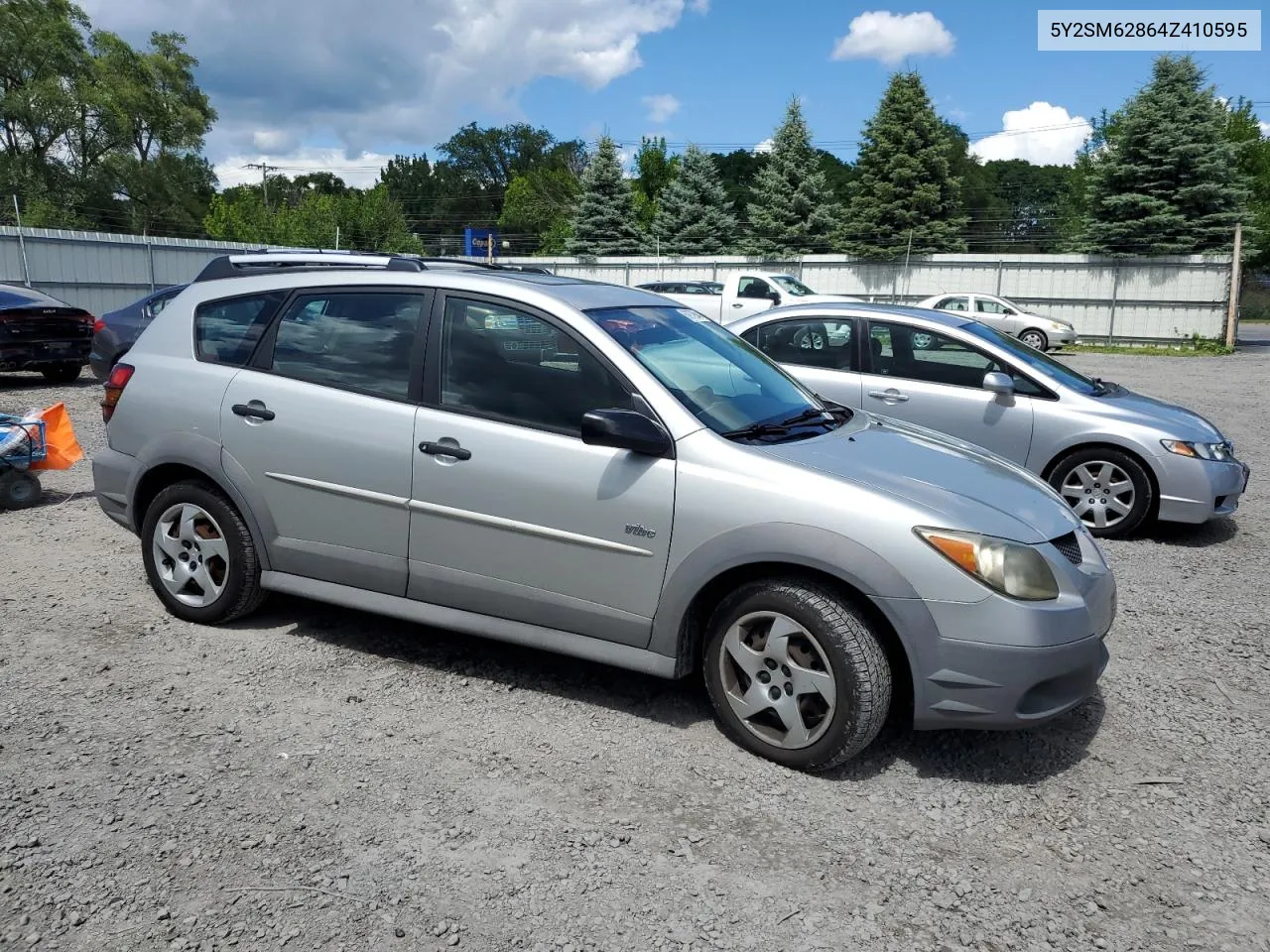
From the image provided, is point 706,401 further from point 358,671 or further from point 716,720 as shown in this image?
point 358,671

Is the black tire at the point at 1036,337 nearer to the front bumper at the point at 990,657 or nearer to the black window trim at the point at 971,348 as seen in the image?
the black window trim at the point at 971,348

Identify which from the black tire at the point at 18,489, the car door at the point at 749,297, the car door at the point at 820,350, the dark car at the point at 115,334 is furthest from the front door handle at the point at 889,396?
the car door at the point at 749,297

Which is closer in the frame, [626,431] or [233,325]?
[626,431]

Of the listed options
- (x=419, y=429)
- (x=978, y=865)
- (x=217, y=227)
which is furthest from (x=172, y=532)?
(x=217, y=227)

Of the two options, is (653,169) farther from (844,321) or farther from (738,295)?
(844,321)

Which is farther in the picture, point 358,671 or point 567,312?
point 358,671

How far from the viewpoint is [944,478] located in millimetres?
3865

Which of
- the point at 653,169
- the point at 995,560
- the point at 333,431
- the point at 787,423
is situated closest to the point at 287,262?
the point at 333,431

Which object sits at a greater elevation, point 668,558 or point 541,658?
point 668,558

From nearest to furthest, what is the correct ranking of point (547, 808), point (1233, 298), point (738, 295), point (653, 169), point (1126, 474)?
1. point (547, 808)
2. point (1126, 474)
3. point (738, 295)
4. point (1233, 298)
5. point (653, 169)

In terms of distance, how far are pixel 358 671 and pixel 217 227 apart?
55.7 metres

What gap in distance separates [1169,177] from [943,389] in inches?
1078

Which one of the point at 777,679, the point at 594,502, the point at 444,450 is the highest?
the point at 444,450

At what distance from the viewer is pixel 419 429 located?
424 cm
